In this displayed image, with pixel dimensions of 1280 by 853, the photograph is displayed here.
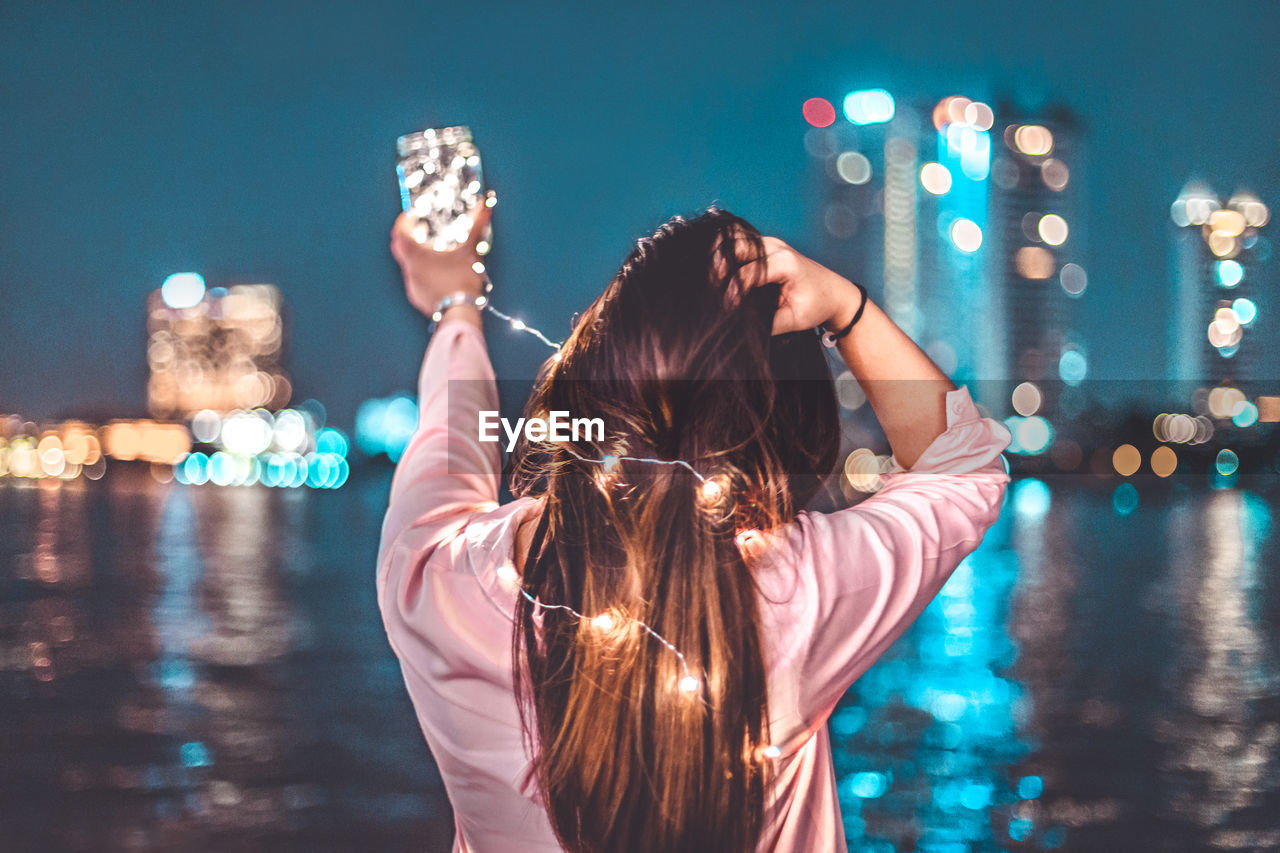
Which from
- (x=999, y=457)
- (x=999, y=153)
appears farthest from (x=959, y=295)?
(x=999, y=457)

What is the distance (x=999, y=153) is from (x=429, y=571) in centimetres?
1667

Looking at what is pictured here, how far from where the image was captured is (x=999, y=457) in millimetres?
1121

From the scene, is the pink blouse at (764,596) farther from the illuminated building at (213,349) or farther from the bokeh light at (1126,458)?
the bokeh light at (1126,458)

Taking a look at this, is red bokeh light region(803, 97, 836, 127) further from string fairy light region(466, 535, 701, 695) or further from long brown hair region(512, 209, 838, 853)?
string fairy light region(466, 535, 701, 695)

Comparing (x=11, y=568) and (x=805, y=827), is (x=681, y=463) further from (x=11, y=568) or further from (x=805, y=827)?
(x=11, y=568)

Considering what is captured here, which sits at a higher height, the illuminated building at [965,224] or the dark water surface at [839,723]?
the illuminated building at [965,224]

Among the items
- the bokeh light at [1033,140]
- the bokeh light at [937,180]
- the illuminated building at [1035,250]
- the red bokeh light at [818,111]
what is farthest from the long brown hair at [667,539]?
the bokeh light at [937,180]

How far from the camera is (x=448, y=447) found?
3.71 ft

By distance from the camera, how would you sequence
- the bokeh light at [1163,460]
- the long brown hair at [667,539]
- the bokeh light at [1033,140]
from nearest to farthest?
the long brown hair at [667,539] < the bokeh light at [1033,140] < the bokeh light at [1163,460]

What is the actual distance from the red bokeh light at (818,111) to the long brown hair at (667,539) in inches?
134

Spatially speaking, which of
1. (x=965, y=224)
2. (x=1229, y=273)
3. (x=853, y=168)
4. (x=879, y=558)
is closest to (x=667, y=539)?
(x=879, y=558)

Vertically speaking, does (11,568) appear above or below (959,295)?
below

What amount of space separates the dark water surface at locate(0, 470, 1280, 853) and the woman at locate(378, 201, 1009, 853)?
109 inches

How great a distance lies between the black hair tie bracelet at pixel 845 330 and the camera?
3.64ft
